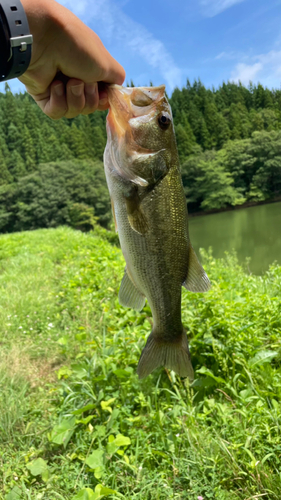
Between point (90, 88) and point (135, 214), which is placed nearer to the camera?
point (135, 214)

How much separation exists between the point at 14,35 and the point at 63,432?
241 cm

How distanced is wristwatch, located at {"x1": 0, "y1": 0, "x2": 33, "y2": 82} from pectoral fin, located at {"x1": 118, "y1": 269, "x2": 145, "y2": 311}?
1.01 metres

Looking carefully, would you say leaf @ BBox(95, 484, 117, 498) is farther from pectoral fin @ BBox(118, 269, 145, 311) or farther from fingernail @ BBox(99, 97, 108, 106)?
fingernail @ BBox(99, 97, 108, 106)

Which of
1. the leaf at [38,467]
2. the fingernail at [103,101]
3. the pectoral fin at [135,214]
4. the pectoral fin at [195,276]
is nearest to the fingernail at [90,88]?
the fingernail at [103,101]

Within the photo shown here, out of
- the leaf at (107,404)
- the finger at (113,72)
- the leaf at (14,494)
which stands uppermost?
the finger at (113,72)

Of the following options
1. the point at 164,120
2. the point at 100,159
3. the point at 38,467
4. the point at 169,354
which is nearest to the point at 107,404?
the point at 38,467

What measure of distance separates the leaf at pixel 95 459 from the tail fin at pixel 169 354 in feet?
3.22

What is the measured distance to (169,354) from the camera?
1.67 m

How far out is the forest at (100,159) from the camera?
38406mm

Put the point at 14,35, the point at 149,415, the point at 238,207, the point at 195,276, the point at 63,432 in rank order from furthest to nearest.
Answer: the point at 238,207
the point at 149,415
the point at 63,432
the point at 195,276
the point at 14,35

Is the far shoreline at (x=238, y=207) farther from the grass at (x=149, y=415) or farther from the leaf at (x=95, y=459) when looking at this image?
the leaf at (x=95, y=459)

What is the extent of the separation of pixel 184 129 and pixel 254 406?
180 ft

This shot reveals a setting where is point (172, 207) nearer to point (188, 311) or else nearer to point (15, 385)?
point (188, 311)

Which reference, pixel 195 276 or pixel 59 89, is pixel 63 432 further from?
pixel 59 89
